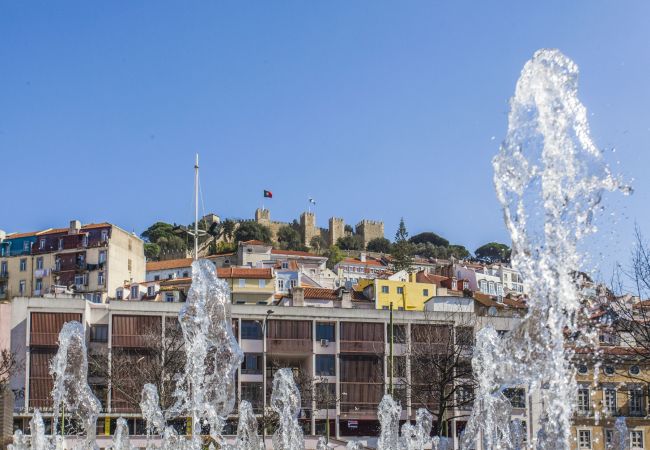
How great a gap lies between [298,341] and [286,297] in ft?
45.1

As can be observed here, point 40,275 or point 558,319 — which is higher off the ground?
point 40,275

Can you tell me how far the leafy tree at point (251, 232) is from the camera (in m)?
141

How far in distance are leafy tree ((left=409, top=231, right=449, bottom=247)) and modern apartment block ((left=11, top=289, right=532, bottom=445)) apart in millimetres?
117027

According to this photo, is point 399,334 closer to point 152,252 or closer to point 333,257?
point 333,257

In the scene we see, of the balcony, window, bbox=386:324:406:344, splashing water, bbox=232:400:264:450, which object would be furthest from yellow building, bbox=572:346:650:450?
splashing water, bbox=232:400:264:450

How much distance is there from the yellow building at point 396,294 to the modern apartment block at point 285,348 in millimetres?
13415

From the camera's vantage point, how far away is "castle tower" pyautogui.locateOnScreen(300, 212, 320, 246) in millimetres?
159750

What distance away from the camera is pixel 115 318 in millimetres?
53656

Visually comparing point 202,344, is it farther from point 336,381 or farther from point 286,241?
point 286,241

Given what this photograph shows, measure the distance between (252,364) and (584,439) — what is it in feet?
62.0

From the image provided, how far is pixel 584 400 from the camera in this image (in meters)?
58.2

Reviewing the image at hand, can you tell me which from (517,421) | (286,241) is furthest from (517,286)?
(517,421)

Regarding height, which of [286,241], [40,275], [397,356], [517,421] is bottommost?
[517,421]

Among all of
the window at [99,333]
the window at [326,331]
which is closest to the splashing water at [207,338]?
the window at [99,333]
